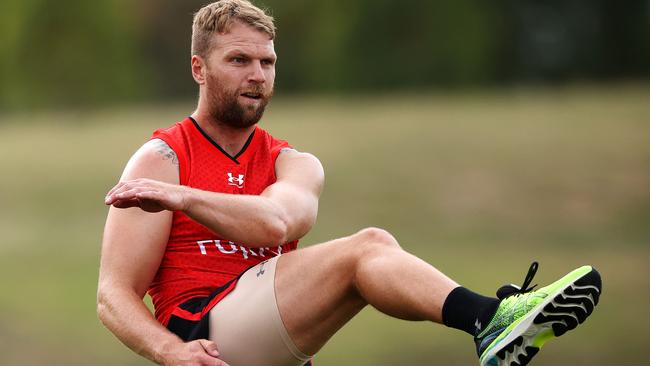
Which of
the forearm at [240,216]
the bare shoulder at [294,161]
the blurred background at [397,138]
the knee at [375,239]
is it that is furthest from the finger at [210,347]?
the blurred background at [397,138]

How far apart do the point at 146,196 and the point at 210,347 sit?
67 cm

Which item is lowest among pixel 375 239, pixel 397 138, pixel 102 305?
pixel 397 138

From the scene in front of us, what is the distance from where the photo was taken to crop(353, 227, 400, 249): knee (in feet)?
14.3

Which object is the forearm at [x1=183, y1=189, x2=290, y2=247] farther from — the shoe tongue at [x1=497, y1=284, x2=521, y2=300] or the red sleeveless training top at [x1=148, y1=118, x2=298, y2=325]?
the shoe tongue at [x1=497, y1=284, x2=521, y2=300]

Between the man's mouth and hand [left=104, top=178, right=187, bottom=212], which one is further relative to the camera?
the man's mouth

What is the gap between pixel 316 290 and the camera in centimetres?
452

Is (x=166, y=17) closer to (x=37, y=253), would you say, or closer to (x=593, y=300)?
(x=37, y=253)

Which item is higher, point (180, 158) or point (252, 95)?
point (252, 95)

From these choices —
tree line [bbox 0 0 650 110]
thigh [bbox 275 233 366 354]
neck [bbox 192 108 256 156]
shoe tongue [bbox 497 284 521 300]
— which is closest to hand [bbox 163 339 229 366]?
thigh [bbox 275 233 366 354]

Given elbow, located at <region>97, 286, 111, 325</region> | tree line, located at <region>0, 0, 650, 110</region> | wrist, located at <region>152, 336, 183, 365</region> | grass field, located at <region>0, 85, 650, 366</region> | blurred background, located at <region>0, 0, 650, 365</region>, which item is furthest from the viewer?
tree line, located at <region>0, 0, 650, 110</region>

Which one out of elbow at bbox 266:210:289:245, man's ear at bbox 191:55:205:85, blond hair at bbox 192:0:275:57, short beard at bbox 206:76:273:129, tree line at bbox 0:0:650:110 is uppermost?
blond hair at bbox 192:0:275:57

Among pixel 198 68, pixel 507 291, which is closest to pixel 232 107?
pixel 198 68

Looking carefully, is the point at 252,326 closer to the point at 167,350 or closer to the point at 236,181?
the point at 167,350

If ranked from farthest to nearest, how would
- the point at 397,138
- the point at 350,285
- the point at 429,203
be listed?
the point at 397,138 → the point at 429,203 → the point at 350,285
